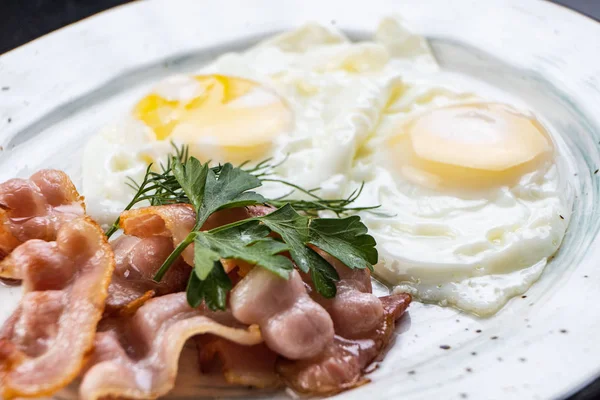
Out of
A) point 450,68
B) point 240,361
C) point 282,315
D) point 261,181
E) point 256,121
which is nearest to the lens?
point 282,315

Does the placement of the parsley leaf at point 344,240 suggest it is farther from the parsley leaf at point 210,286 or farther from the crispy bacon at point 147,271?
the crispy bacon at point 147,271

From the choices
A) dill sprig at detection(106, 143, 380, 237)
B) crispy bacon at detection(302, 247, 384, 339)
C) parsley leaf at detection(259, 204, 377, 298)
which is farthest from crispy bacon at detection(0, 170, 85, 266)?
crispy bacon at detection(302, 247, 384, 339)

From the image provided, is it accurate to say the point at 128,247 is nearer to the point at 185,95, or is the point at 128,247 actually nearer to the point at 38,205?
the point at 38,205

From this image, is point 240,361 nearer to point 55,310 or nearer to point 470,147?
point 55,310

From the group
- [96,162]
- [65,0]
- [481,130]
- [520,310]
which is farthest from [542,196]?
[65,0]

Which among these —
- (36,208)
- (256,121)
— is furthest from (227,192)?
(256,121)

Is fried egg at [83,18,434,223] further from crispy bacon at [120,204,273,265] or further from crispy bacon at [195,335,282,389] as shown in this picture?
crispy bacon at [195,335,282,389]
